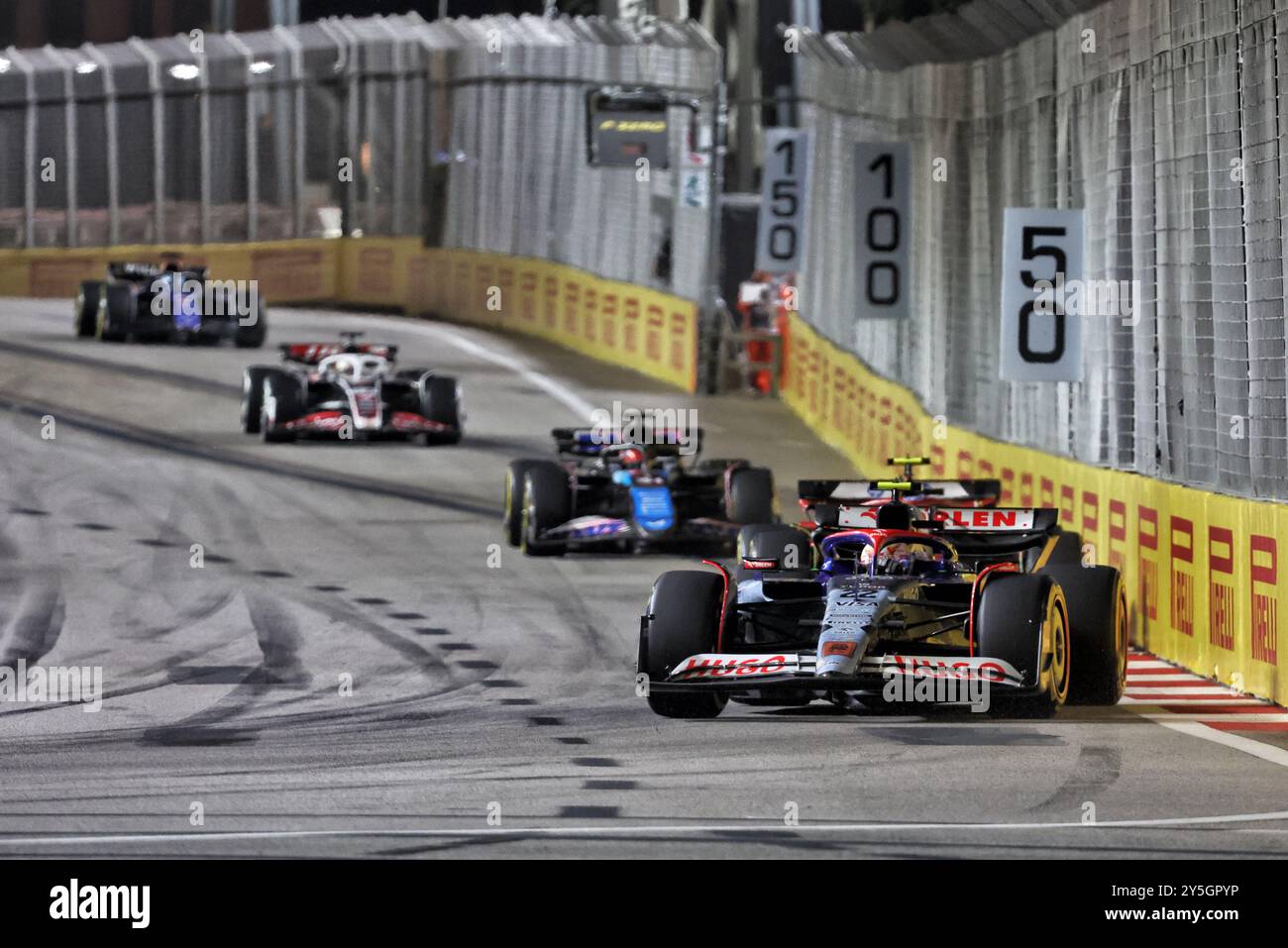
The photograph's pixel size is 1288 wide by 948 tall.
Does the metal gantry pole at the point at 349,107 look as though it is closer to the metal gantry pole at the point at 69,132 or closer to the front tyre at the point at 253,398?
the metal gantry pole at the point at 69,132

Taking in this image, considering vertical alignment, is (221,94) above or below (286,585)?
above

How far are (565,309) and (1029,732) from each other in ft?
97.3

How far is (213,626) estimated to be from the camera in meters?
16.6

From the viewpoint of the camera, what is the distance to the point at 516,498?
20750mm

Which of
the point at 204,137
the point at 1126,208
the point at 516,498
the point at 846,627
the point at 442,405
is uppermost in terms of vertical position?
the point at 204,137

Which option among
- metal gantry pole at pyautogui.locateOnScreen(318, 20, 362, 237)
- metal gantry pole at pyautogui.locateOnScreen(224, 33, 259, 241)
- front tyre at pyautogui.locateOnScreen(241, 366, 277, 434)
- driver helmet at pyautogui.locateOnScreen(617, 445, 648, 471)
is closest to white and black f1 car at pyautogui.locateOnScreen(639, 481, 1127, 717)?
driver helmet at pyautogui.locateOnScreen(617, 445, 648, 471)

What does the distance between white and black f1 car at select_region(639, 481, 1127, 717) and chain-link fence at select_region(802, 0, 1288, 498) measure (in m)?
1.72

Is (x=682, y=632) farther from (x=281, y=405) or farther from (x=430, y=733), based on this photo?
(x=281, y=405)

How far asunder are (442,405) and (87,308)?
11.6 meters

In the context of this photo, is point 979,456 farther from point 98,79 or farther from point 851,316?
point 98,79

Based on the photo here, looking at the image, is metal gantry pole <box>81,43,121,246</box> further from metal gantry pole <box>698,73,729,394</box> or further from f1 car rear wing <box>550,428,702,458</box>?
f1 car rear wing <box>550,428,702,458</box>

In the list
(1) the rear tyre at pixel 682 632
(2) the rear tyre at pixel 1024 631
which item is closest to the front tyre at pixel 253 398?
(1) the rear tyre at pixel 682 632

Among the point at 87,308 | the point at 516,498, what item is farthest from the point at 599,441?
the point at 87,308
